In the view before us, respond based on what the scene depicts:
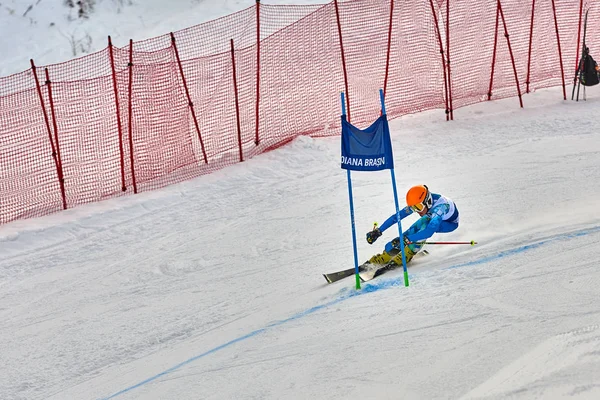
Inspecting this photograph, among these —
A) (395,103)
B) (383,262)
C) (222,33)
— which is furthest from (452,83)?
(383,262)

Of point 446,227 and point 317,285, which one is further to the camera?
point 446,227

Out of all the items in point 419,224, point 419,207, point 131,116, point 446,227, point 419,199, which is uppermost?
point 131,116

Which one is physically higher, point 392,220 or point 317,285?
point 392,220

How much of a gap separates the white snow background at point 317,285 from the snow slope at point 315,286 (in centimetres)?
3

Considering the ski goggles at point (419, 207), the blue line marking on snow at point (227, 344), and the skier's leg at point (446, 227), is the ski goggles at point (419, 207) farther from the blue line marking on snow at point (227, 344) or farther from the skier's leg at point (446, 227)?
the blue line marking on snow at point (227, 344)

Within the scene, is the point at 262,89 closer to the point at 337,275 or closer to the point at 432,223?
the point at 337,275

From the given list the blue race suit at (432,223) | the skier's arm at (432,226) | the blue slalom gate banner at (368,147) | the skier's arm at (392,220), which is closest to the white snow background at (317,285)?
the blue race suit at (432,223)

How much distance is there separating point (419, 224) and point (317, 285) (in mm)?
1573

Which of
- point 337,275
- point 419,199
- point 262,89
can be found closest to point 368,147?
point 419,199

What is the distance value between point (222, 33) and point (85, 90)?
374 centimetres

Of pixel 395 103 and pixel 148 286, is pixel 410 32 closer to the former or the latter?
pixel 395 103

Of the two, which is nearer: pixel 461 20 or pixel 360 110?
pixel 360 110

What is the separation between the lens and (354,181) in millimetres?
16125

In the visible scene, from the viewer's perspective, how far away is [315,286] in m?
12.8
